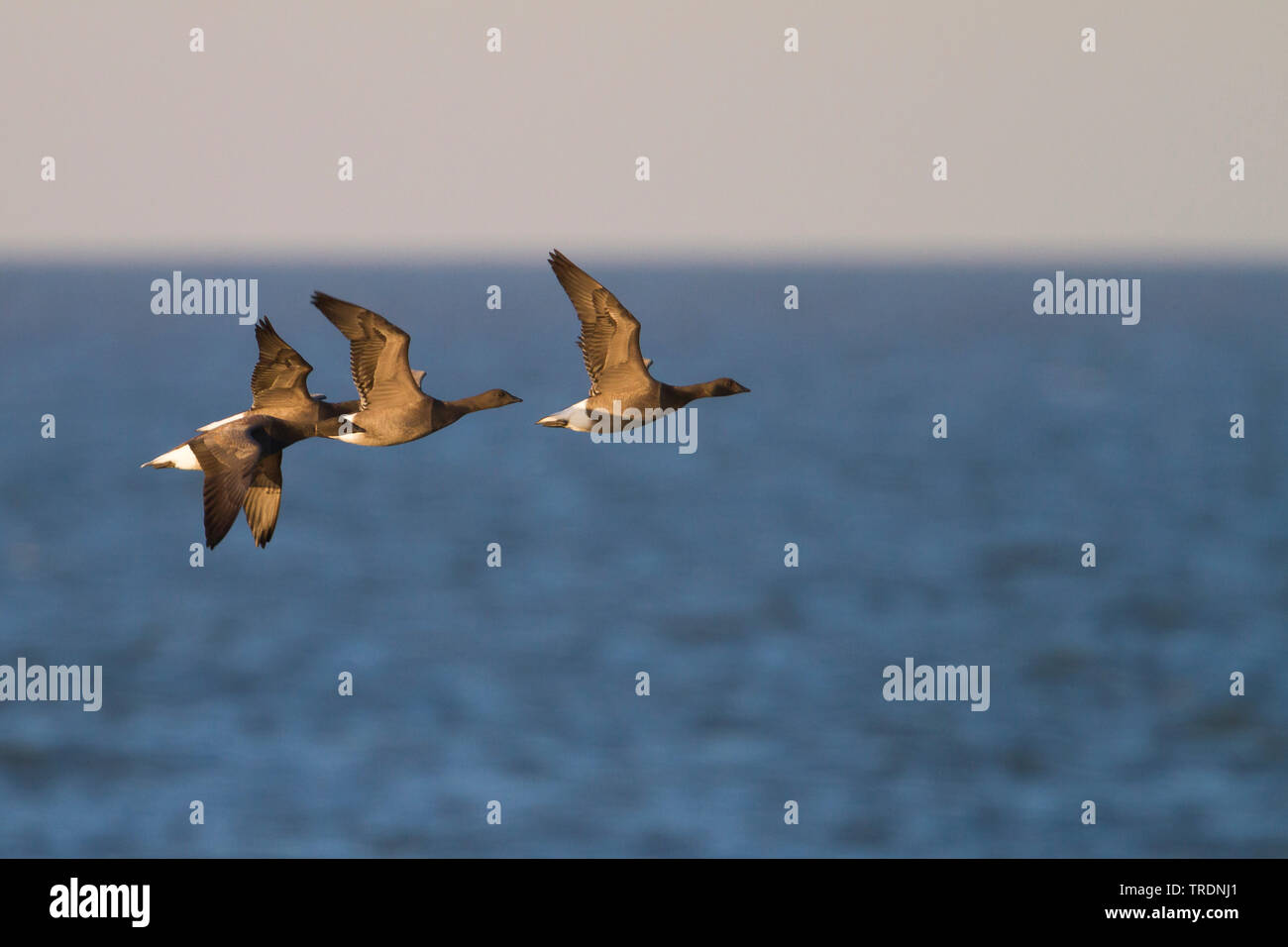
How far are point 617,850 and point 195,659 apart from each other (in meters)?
25.2

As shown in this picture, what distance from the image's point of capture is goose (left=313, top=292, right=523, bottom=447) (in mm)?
10320

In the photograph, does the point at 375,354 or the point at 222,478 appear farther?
the point at 375,354

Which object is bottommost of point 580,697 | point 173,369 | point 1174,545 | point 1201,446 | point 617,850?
point 617,850

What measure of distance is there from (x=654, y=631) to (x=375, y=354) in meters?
62.8

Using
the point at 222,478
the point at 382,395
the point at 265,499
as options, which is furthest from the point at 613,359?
the point at 265,499

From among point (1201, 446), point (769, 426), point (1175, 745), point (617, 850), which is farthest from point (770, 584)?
point (1201, 446)

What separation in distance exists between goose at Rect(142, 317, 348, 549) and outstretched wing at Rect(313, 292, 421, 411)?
0.45 m

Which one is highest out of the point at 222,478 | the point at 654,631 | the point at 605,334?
the point at 605,334

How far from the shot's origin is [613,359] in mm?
10938

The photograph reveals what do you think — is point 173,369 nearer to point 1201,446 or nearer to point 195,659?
point 195,659

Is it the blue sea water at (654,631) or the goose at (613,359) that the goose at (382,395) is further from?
the blue sea water at (654,631)

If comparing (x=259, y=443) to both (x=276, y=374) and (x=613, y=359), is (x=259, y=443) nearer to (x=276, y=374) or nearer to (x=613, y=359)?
(x=276, y=374)

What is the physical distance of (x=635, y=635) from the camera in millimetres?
72500

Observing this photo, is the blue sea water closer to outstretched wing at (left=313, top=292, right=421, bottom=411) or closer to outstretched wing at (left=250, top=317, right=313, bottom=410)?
outstretched wing at (left=250, top=317, right=313, bottom=410)
